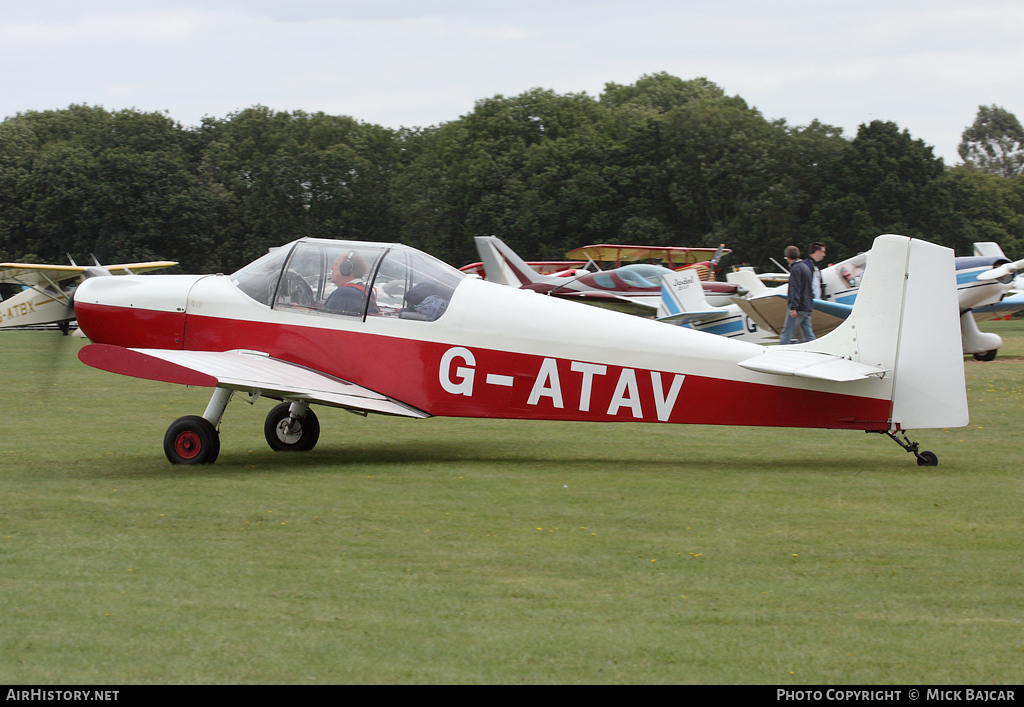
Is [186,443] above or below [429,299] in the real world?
below

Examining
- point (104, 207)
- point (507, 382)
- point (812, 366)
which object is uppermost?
point (104, 207)

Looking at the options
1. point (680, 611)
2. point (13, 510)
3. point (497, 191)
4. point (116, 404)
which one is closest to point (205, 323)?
point (13, 510)

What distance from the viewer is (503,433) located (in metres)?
10.3

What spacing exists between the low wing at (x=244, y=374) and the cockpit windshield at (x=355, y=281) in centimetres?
59

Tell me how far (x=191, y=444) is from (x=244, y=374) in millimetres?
818

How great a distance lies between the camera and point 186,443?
7973 mm

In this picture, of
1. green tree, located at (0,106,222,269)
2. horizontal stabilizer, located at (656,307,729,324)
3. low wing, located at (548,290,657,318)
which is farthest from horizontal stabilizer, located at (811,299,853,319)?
green tree, located at (0,106,222,269)

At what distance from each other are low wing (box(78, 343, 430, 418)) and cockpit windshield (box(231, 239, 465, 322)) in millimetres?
587

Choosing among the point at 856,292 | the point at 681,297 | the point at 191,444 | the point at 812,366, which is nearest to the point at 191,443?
the point at 191,444

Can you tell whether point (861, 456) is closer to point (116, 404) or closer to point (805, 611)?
point (805, 611)

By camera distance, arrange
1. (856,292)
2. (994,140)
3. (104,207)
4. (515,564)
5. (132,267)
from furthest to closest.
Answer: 1. (994,140)
2. (104,207)
3. (132,267)
4. (856,292)
5. (515,564)

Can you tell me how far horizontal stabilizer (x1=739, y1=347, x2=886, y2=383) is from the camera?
7.15 metres

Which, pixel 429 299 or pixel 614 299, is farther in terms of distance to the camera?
pixel 614 299

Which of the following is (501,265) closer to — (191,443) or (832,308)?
(832,308)
